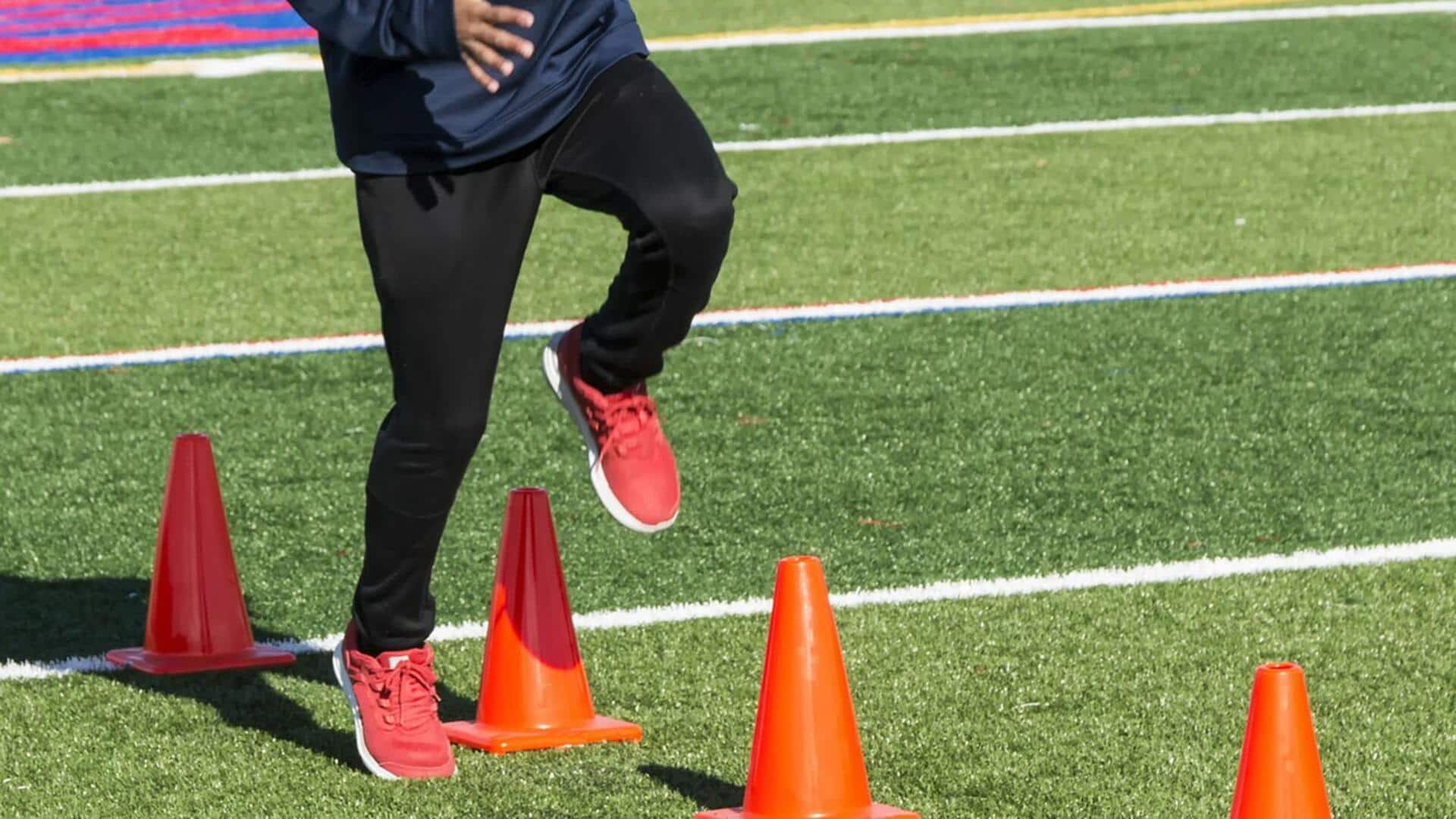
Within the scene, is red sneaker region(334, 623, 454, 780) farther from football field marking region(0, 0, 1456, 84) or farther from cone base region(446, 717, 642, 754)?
football field marking region(0, 0, 1456, 84)

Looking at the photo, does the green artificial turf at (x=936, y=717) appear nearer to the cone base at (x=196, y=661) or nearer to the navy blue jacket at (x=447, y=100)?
the cone base at (x=196, y=661)

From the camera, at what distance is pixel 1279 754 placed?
352cm

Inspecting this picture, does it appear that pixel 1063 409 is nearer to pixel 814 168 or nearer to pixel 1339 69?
pixel 814 168

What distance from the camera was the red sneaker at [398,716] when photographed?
4.34m

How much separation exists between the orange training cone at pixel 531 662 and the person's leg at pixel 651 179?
23.6 inches

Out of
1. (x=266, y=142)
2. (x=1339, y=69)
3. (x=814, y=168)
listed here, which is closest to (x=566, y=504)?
(x=814, y=168)

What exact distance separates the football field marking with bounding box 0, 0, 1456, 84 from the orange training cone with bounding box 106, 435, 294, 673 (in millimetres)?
10047

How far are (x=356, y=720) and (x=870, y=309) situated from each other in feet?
15.1

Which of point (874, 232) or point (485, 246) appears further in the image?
point (874, 232)

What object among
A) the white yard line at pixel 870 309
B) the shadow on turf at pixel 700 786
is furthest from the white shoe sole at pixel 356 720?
the white yard line at pixel 870 309

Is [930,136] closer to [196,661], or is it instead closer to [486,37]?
[196,661]

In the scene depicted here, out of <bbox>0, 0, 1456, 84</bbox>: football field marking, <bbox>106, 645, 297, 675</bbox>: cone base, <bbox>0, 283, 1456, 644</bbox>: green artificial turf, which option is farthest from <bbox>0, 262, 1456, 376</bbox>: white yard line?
<bbox>0, 0, 1456, 84</bbox>: football field marking

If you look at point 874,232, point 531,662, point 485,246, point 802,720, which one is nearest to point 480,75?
point 485,246

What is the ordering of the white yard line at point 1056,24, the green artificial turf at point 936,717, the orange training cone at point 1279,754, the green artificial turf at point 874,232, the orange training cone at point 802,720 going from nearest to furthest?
1. the orange training cone at point 1279,754
2. the orange training cone at point 802,720
3. the green artificial turf at point 936,717
4. the green artificial turf at point 874,232
5. the white yard line at point 1056,24
